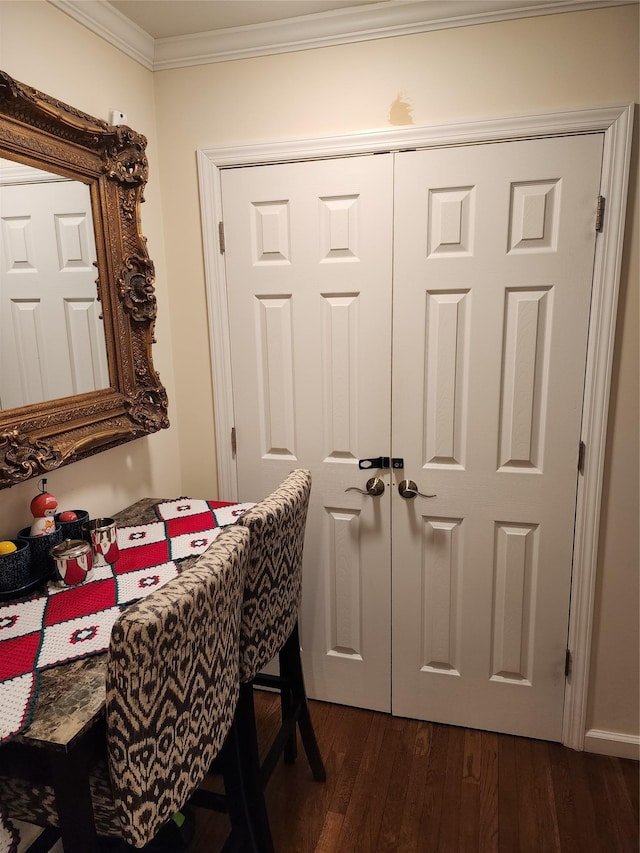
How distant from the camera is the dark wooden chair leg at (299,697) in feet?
5.82

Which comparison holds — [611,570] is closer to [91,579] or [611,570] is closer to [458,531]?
[458,531]

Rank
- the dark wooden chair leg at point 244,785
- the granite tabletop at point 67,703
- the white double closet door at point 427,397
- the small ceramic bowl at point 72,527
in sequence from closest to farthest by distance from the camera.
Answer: the granite tabletop at point 67,703 → the dark wooden chair leg at point 244,785 → the small ceramic bowl at point 72,527 → the white double closet door at point 427,397

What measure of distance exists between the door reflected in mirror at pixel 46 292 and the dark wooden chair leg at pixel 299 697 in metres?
1.02

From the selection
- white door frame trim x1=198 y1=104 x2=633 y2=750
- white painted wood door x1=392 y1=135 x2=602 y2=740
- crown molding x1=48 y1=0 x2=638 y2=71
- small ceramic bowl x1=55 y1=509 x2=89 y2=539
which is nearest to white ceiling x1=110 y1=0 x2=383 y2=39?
crown molding x1=48 y1=0 x2=638 y2=71

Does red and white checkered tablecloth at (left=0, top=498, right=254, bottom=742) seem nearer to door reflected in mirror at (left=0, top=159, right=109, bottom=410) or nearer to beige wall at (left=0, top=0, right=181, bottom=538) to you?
beige wall at (left=0, top=0, right=181, bottom=538)

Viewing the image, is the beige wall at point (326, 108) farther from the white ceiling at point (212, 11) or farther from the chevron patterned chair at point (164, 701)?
the chevron patterned chair at point (164, 701)

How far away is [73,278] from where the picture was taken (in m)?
1.59

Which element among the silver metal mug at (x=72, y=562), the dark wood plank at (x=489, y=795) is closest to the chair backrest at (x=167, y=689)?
the silver metal mug at (x=72, y=562)

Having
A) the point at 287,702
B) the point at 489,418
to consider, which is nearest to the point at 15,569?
the point at 287,702

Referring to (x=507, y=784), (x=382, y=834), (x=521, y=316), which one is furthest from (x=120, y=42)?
(x=507, y=784)

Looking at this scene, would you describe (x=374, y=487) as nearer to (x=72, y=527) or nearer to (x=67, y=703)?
(x=72, y=527)

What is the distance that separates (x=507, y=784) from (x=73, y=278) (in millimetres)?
2087

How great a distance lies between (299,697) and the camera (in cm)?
181

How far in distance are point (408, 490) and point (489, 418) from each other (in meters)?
0.37
